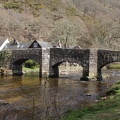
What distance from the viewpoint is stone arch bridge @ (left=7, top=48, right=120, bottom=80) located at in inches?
1726

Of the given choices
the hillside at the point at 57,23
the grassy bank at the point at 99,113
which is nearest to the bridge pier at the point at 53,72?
the hillside at the point at 57,23

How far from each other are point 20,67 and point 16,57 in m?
2.70

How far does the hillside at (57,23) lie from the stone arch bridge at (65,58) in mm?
23752

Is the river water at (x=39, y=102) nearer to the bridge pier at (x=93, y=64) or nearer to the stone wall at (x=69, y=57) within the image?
the bridge pier at (x=93, y=64)

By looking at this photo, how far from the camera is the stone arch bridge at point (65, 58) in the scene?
43844mm

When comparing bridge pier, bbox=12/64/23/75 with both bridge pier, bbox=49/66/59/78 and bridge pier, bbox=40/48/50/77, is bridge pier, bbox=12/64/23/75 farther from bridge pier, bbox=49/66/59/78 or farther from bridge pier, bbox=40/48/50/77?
bridge pier, bbox=49/66/59/78

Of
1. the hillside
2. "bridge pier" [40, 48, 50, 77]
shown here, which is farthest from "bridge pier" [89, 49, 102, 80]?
the hillside

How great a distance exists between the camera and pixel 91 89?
35.1 meters

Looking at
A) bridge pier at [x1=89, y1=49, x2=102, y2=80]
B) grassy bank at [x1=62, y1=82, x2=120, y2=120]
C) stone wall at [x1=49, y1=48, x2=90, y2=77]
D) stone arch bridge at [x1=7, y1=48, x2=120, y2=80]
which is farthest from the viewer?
stone wall at [x1=49, y1=48, x2=90, y2=77]

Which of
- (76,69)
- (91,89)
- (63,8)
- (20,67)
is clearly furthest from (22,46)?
(63,8)

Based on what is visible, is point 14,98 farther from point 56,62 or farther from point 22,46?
point 22,46

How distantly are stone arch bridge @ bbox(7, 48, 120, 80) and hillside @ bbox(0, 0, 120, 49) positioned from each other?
23.8 meters

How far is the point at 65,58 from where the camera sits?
47094 millimetres

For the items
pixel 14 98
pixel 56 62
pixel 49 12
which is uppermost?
pixel 49 12
